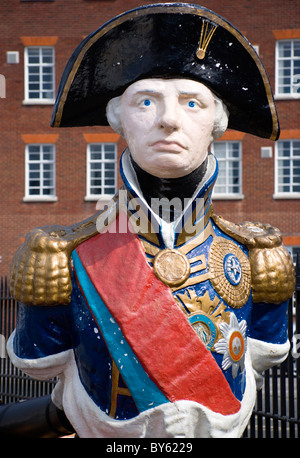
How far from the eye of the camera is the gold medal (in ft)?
7.95

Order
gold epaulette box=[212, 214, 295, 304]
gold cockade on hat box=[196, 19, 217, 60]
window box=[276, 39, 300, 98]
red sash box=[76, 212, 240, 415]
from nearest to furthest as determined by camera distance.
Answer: red sash box=[76, 212, 240, 415] < gold cockade on hat box=[196, 19, 217, 60] < gold epaulette box=[212, 214, 295, 304] < window box=[276, 39, 300, 98]

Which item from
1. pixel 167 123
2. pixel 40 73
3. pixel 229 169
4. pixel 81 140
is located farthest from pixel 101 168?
pixel 167 123

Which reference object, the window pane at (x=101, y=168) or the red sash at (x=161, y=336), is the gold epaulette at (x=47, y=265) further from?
the window pane at (x=101, y=168)

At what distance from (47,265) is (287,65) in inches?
586

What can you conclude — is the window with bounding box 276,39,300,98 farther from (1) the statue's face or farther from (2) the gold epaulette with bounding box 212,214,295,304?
(1) the statue's face

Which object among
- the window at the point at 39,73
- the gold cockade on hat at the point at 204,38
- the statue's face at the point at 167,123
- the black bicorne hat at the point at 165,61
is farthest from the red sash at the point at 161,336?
the window at the point at 39,73

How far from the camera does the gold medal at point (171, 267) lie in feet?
7.95

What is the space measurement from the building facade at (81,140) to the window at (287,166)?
3 cm

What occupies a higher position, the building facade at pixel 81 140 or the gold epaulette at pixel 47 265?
the building facade at pixel 81 140

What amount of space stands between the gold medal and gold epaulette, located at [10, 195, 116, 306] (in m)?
0.30

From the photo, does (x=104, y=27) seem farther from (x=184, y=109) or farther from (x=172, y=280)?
(x=172, y=280)

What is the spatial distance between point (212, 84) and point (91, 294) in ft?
3.00

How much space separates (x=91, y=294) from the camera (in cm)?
246

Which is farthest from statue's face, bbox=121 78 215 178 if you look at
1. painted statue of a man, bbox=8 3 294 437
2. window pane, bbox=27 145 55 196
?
window pane, bbox=27 145 55 196
